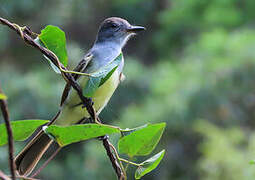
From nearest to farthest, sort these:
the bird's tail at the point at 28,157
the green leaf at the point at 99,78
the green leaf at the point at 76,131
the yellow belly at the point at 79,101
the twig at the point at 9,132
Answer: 1. the twig at the point at 9,132
2. the green leaf at the point at 76,131
3. the green leaf at the point at 99,78
4. the bird's tail at the point at 28,157
5. the yellow belly at the point at 79,101

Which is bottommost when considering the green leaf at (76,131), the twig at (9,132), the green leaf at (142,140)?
the green leaf at (142,140)

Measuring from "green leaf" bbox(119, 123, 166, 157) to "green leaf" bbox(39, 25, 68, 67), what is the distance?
0.23m

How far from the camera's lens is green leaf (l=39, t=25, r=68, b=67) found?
908mm

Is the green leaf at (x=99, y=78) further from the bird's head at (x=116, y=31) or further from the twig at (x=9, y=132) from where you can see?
the bird's head at (x=116, y=31)

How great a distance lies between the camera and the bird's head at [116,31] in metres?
2.13

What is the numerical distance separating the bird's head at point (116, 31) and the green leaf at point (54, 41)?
3.90ft

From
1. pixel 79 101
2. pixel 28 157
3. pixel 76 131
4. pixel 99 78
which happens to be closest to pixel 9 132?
pixel 76 131

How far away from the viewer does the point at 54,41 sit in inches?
36.0

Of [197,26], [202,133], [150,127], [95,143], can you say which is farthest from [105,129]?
[197,26]

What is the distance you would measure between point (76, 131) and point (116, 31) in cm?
146

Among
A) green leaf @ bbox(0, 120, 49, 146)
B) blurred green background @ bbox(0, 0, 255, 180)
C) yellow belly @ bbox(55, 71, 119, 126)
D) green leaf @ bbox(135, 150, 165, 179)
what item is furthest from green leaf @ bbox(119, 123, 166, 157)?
blurred green background @ bbox(0, 0, 255, 180)

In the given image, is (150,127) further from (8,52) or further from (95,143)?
(8,52)

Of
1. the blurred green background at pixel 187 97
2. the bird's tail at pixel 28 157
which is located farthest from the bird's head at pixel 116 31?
the blurred green background at pixel 187 97

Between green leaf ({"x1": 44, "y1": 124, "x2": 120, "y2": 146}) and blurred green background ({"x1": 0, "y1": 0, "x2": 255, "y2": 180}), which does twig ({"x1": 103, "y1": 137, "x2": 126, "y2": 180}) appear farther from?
blurred green background ({"x1": 0, "y1": 0, "x2": 255, "y2": 180})
